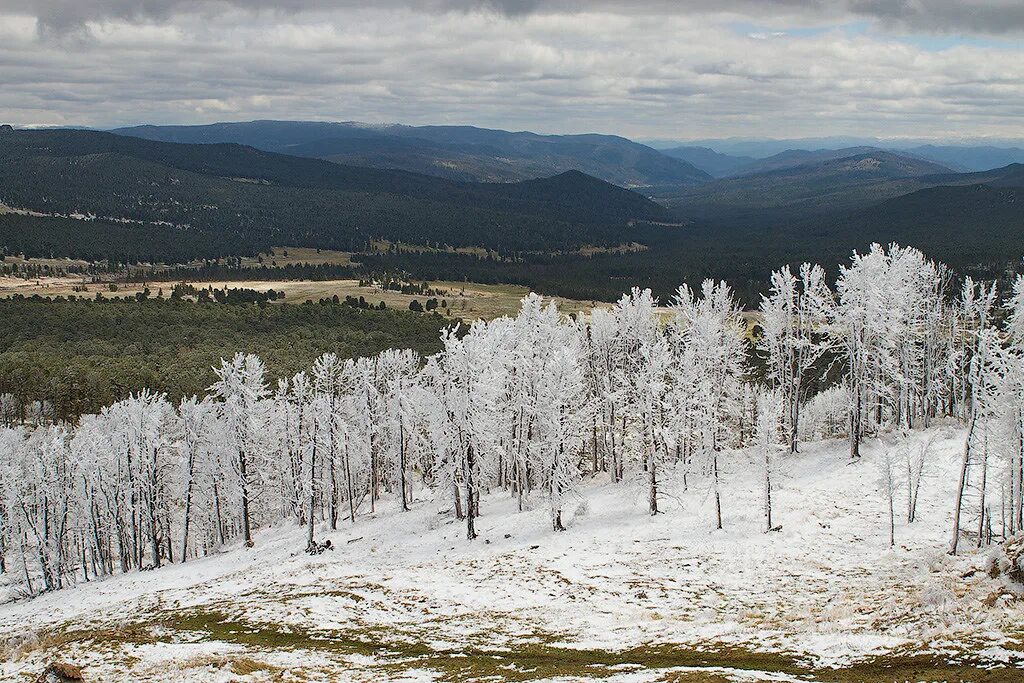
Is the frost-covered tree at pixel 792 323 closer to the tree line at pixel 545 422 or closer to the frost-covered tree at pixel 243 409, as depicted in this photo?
the tree line at pixel 545 422

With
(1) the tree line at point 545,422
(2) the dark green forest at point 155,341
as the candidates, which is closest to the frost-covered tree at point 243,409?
(1) the tree line at point 545,422

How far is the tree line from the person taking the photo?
159 ft

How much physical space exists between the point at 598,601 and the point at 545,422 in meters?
16.1

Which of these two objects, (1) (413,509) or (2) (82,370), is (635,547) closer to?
(1) (413,509)

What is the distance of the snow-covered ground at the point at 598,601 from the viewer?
25.2 meters

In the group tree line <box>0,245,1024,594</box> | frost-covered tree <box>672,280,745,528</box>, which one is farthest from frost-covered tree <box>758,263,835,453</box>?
frost-covered tree <box>672,280,745,528</box>

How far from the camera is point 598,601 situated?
3544cm

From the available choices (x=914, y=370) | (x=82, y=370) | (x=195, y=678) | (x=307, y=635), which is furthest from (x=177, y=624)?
(x=82, y=370)

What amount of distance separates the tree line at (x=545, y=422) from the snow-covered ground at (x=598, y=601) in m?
2.22

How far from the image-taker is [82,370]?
116m

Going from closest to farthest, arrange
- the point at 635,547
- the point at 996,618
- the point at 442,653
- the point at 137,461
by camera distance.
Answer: the point at 996,618 < the point at 442,653 < the point at 635,547 < the point at 137,461

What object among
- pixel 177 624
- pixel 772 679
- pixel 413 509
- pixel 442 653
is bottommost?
pixel 413 509

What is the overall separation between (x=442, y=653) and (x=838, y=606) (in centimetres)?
1636

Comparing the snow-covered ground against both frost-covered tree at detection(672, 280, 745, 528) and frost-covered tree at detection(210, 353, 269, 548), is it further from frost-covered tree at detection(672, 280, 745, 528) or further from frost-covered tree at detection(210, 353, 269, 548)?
frost-covered tree at detection(210, 353, 269, 548)
